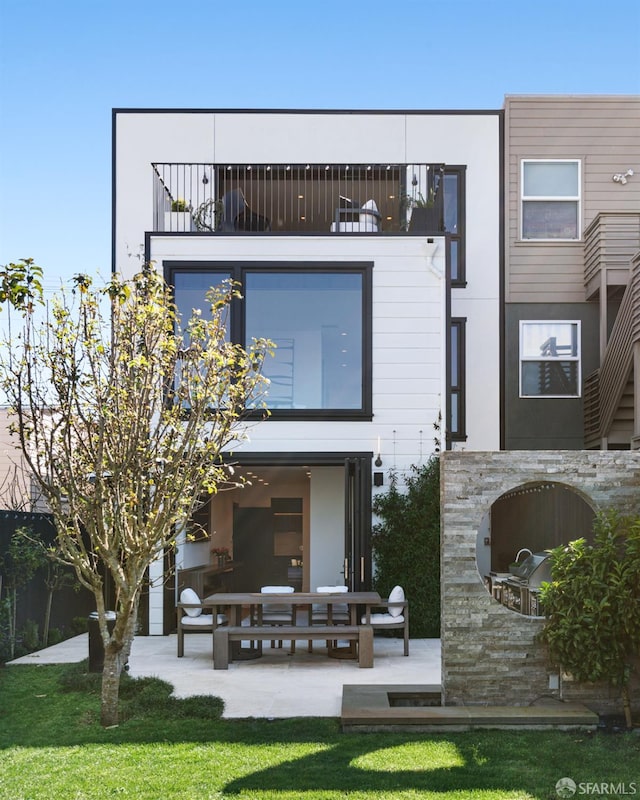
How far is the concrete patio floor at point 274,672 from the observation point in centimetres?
777

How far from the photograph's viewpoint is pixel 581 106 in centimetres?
1466

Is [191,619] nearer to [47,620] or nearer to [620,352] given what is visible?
[47,620]

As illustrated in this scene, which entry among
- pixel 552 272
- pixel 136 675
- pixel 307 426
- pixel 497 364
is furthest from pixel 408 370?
pixel 136 675

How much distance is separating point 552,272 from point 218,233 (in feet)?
19.3

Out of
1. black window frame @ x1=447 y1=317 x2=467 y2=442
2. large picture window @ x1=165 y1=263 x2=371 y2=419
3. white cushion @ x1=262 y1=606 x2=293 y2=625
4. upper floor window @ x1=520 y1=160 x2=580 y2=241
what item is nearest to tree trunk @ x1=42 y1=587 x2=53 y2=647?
white cushion @ x1=262 y1=606 x2=293 y2=625

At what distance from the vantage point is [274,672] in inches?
368

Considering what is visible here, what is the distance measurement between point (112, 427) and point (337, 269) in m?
6.12

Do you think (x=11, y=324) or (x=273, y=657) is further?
(x=273, y=657)

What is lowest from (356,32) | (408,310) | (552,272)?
(408,310)

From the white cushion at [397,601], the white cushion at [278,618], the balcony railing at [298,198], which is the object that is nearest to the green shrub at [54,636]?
the white cushion at [278,618]

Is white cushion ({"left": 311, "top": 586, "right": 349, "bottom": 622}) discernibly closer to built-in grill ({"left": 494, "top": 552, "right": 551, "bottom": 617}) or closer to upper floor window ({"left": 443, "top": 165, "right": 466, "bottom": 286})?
built-in grill ({"left": 494, "top": 552, "right": 551, "bottom": 617})

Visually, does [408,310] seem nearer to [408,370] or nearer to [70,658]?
[408,370]

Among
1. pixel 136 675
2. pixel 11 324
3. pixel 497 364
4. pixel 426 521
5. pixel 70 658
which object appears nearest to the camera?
pixel 11 324

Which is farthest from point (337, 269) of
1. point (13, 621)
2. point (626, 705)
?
point (626, 705)
